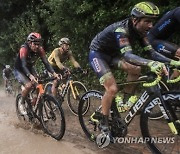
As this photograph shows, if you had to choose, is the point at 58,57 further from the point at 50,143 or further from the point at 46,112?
the point at 50,143

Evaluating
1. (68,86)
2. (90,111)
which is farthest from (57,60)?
(90,111)

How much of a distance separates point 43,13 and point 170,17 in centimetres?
1070

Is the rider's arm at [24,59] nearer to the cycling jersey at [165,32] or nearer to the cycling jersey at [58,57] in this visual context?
the cycling jersey at [58,57]

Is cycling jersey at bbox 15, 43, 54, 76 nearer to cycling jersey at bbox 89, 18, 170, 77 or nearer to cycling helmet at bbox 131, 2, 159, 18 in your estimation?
cycling jersey at bbox 89, 18, 170, 77

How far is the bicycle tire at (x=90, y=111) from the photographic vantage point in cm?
585

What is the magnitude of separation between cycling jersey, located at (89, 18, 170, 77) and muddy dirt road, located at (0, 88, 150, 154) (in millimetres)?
1331

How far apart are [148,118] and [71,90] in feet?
12.7

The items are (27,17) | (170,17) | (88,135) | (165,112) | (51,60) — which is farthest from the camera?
(27,17)

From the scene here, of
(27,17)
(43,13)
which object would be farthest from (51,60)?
(27,17)

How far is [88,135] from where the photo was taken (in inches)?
243

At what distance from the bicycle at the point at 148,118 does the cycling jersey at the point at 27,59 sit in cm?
171

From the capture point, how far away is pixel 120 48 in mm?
4863

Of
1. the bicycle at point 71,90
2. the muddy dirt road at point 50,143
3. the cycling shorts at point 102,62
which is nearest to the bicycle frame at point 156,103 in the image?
the cycling shorts at point 102,62

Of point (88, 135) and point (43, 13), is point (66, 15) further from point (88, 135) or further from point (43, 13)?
point (88, 135)
